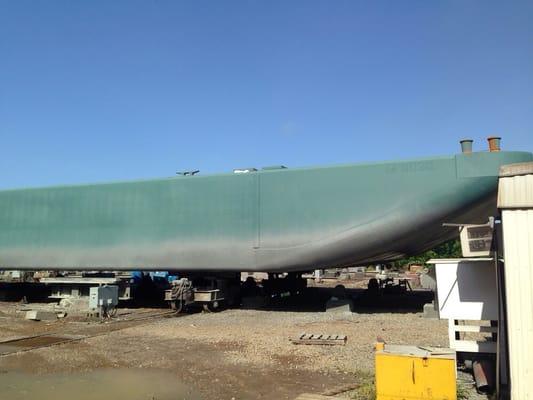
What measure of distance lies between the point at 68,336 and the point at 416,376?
11.6 metres

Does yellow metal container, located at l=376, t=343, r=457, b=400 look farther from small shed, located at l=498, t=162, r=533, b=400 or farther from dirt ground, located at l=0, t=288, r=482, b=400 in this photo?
dirt ground, located at l=0, t=288, r=482, b=400

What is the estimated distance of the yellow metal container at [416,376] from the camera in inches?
251

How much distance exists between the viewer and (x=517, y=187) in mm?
6660

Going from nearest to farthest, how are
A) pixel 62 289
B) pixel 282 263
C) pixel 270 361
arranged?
pixel 270 361, pixel 282 263, pixel 62 289

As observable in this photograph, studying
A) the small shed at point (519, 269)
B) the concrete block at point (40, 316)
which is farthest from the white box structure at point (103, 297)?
the small shed at point (519, 269)

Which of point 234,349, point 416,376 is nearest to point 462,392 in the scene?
point 416,376

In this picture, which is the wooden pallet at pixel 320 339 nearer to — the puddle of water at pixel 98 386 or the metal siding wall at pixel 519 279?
the puddle of water at pixel 98 386

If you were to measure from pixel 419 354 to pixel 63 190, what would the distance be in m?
21.7

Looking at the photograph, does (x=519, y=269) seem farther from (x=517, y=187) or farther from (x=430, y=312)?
(x=430, y=312)

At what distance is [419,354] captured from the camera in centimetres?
661

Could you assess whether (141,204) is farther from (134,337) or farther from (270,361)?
(270,361)

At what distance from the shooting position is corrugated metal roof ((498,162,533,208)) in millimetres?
6574

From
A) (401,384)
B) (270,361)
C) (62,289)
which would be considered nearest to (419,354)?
(401,384)

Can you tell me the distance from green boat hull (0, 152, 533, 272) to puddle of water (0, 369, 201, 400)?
430 inches
